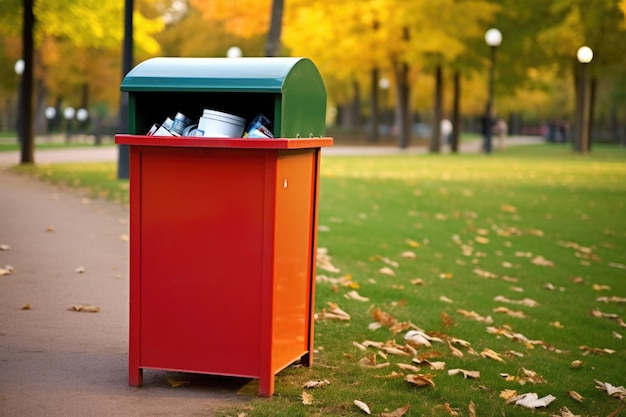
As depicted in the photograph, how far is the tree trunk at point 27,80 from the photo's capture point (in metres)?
22.1

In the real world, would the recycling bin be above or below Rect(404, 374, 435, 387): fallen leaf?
above

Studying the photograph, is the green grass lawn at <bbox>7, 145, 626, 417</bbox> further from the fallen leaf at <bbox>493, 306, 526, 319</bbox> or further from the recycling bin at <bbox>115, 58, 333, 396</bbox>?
the recycling bin at <bbox>115, 58, 333, 396</bbox>

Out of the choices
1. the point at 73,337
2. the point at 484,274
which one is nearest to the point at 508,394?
the point at 73,337

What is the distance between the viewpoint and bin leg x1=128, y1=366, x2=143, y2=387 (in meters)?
5.36

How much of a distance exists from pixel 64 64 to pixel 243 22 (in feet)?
38.7

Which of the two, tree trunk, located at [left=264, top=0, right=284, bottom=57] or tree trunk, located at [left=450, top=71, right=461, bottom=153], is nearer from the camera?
tree trunk, located at [left=264, top=0, right=284, bottom=57]

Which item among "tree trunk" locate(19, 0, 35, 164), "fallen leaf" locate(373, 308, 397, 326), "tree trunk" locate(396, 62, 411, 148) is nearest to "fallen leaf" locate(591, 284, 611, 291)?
"fallen leaf" locate(373, 308, 397, 326)

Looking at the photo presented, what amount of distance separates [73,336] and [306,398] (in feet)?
6.60

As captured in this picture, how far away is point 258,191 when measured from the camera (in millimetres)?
5090

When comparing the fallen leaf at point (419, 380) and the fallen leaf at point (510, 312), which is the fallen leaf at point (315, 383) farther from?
the fallen leaf at point (510, 312)

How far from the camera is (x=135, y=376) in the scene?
5.38 meters

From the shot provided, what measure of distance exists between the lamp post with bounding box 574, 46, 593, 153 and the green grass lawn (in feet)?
43.5

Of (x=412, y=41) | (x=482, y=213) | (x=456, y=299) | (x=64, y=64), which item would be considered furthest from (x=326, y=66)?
(x=456, y=299)

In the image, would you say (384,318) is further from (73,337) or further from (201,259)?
(201,259)
